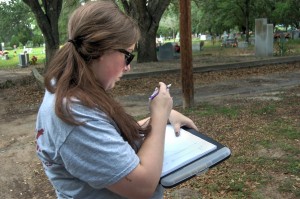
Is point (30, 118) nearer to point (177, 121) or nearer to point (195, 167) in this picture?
point (177, 121)

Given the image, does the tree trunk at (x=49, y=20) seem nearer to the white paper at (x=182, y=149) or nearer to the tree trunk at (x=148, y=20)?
the tree trunk at (x=148, y=20)

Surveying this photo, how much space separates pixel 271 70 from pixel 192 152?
44.8ft

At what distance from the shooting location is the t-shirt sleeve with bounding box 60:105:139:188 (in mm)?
1196

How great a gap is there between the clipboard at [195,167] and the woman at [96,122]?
8 centimetres

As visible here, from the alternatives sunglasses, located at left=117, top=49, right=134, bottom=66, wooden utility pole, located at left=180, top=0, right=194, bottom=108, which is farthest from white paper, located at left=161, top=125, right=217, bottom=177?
wooden utility pole, located at left=180, top=0, right=194, bottom=108

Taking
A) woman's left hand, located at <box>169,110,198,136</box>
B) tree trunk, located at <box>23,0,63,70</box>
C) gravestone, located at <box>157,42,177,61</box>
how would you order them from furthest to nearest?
gravestone, located at <box>157,42,177,61</box>, tree trunk, located at <box>23,0,63,70</box>, woman's left hand, located at <box>169,110,198,136</box>

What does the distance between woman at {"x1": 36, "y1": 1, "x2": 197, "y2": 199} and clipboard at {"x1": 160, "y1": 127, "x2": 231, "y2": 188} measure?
0.08 m

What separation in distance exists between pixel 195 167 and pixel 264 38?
1901 centimetres

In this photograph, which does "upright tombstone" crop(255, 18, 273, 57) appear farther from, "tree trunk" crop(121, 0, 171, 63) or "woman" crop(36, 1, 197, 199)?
"woman" crop(36, 1, 197, 199)

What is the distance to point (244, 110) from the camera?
755 cm

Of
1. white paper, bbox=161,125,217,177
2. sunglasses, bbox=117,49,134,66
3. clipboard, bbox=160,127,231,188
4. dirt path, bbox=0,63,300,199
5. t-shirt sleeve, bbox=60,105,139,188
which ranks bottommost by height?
dirt path, bbox=0,63,300,199

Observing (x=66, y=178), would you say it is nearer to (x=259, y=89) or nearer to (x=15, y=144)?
(x=15, y=144)

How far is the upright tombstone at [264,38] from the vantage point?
19125 millimetres

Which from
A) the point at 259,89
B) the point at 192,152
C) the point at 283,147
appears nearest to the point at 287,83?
the point at 259,89
